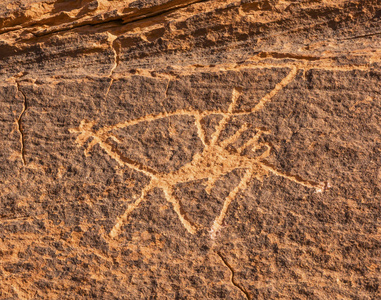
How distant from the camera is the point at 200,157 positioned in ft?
5.67

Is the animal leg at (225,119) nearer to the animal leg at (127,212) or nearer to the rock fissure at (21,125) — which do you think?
the animal leg at (127,212)

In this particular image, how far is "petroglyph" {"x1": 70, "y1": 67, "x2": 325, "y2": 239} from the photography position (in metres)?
1.64

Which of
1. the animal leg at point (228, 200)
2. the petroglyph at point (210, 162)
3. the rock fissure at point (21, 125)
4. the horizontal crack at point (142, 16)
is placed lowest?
the animal leg at point (228, 200)

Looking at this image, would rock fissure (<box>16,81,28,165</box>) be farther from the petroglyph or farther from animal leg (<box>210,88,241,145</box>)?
animal leg (<box>210,88,241,145</box>)

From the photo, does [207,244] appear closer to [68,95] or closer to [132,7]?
[68,95]

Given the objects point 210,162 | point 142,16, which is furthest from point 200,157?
point 142,16

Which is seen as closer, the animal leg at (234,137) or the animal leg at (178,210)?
the animal leg at (178,210)

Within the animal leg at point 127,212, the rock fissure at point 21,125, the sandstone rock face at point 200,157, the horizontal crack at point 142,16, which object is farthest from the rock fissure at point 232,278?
the horizontal crack at point 142,16

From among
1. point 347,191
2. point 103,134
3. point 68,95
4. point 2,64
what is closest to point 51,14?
point 2,64

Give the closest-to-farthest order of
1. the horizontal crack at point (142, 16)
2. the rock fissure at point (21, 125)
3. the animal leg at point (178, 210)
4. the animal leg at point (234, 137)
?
the animal leg at point (178, 210) → the animal leg at point (234, 137) → the rock fissure at point (21, 125) → the horizontal crack at point (142, 16)

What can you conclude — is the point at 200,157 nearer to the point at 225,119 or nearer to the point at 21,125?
the point at 225,119

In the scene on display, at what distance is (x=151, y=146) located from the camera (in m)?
1.78

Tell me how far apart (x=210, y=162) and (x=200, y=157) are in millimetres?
49

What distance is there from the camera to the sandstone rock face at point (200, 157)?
154cm
